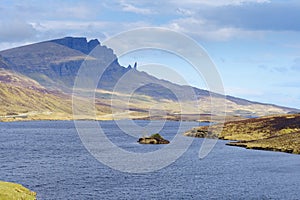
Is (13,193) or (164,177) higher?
(13,193)

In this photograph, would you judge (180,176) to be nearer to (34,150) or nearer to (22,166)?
(22,166)

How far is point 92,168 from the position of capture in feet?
362

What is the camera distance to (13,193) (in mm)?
66188

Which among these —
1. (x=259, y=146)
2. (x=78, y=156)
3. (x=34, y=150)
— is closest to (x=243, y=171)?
(x=78, y=156)

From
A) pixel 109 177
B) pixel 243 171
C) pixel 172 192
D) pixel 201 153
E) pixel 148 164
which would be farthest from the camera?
pixel 201 153

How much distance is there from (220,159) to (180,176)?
36278 mm

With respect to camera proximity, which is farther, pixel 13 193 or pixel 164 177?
pixel 164 177

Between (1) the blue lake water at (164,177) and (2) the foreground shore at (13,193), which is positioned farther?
(1) the blue lake water at (164,177)

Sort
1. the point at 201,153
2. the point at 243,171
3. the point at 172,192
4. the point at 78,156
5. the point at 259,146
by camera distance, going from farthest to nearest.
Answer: the point at 259,146, the point at 201,153, the point at 78,156, the point at 243,171, the point at 172,192

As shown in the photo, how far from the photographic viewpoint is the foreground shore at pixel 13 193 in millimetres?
63197

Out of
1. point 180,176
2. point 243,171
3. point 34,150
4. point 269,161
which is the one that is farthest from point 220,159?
point 34,150

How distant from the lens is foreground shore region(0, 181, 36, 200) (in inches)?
2488

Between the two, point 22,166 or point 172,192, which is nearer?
point 172,192

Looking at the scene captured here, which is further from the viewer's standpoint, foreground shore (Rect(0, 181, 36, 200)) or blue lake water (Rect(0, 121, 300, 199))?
blue lake water (Rect(0, 121, 300, 199))
